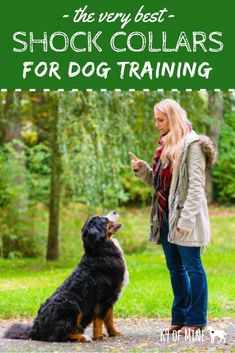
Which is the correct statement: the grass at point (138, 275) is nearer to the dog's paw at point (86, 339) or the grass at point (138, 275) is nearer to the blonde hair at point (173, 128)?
the dog's paw at point (86, 339)

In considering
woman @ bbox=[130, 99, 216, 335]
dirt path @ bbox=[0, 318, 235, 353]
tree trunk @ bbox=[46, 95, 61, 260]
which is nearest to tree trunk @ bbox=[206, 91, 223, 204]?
tree trunk @ bbox=[46, 95, 61, 260]

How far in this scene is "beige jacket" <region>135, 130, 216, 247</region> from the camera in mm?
7731

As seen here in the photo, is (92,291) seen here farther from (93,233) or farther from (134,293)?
(134,293)

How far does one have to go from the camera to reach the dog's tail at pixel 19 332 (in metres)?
8.44

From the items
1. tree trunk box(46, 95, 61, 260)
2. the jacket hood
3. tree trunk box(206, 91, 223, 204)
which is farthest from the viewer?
tree trunk box(206, 91, 223, 204)

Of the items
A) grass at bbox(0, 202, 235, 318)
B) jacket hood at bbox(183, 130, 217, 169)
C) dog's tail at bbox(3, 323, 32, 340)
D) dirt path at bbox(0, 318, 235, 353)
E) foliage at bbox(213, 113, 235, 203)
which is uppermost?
foliage at bbox(213, 113, 235, 203)

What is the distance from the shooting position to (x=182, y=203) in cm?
781

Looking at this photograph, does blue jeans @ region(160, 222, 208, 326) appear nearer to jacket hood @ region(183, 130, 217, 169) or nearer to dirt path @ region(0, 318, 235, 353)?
dirt path @ region(0, 318, 235, 353)

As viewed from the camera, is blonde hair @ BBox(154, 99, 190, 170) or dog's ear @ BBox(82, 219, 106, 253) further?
dog's ear @ BBox(82, 219, 106, 253)

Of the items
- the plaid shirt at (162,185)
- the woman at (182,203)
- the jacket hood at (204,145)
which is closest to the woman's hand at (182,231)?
the woman at (182,203)

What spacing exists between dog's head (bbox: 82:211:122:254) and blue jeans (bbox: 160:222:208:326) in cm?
52

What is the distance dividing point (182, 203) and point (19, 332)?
2.26 m


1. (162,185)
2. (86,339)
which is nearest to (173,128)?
(162,185)

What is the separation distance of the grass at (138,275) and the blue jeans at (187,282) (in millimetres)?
1895
